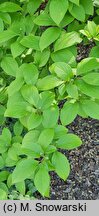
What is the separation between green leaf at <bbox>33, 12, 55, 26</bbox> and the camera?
5.29ft

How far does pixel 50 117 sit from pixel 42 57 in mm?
297

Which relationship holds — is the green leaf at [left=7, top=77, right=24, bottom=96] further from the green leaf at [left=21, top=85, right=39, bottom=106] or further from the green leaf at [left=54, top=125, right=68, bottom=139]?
the green leaf at [left=54, top=125, right=68, bottom=139]

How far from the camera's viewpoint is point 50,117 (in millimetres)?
1497

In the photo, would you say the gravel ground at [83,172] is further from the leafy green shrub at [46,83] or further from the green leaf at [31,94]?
the green leaf at [31,94]

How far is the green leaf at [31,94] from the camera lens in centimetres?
151

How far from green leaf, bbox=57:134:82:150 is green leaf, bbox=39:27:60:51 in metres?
0.38

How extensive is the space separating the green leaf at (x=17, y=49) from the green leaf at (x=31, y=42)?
0.04 meters

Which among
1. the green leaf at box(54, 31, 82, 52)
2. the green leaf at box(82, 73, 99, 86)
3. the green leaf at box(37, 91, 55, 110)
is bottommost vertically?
the green leaf at box(37, 91, 55, 110)

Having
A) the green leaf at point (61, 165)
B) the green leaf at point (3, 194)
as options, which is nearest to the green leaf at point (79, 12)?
the green leaf at point (61, 165)

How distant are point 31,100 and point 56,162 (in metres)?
0.27

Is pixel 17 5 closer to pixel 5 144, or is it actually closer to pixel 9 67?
pixel 9 67

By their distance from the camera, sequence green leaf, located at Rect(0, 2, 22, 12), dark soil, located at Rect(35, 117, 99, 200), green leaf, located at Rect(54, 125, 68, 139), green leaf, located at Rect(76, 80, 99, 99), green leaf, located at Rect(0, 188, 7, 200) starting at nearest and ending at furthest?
green leaf, located at Rect(76, 80, 99, 99), green leaf, located at Rect(54, 125, 68, 139), green leaf, located at Rect(0, 2, 22, 12), green leaf, located at Rect(0, 188, 7, 200), dark soil, located at Rect(35, 117, 99, 200)

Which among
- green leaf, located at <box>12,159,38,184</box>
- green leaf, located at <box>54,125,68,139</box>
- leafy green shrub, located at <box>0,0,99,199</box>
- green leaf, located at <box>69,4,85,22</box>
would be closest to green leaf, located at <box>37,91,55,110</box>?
leafy green shrub, located at <box>0,0,99,199</box>

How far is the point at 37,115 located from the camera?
151cm
